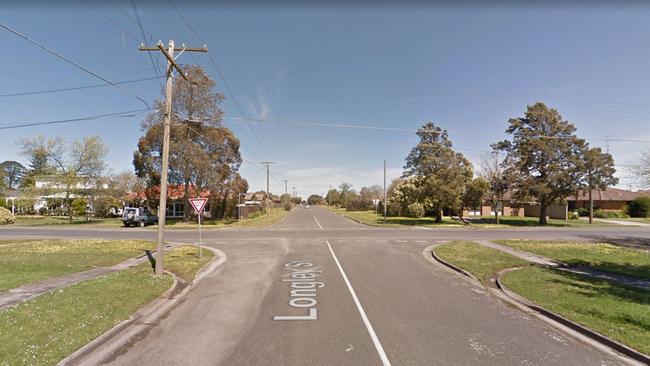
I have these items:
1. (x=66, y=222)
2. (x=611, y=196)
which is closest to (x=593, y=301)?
(x=66, y=222)

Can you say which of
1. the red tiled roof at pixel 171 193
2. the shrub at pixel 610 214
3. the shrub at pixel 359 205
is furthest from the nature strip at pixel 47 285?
the shrub at pixel 359 205

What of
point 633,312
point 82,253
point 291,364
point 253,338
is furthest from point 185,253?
point 633,312

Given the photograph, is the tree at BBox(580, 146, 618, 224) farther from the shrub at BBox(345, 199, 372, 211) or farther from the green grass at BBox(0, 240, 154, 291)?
the shrub at BBox(345, 199, 372, 211)

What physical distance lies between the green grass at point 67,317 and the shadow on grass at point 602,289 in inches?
423

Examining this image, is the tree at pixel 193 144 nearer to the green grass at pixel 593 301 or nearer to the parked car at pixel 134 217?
the parked car at pixel 134 217

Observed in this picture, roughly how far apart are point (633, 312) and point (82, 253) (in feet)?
60.7

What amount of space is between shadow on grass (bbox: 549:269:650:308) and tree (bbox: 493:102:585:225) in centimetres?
2494

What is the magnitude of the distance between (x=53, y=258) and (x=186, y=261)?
542cm

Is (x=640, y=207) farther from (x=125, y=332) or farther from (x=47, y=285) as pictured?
(x=47, y=285)

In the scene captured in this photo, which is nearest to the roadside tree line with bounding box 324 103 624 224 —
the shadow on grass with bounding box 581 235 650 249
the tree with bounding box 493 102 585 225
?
the tree with bounding box 493 102 585 225

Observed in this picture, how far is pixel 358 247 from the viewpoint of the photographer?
15547 millimetres

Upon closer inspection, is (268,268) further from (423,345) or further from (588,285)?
(588,285)

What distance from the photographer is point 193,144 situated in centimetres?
2941

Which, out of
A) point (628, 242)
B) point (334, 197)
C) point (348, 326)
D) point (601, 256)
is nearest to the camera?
point (348, 326)
